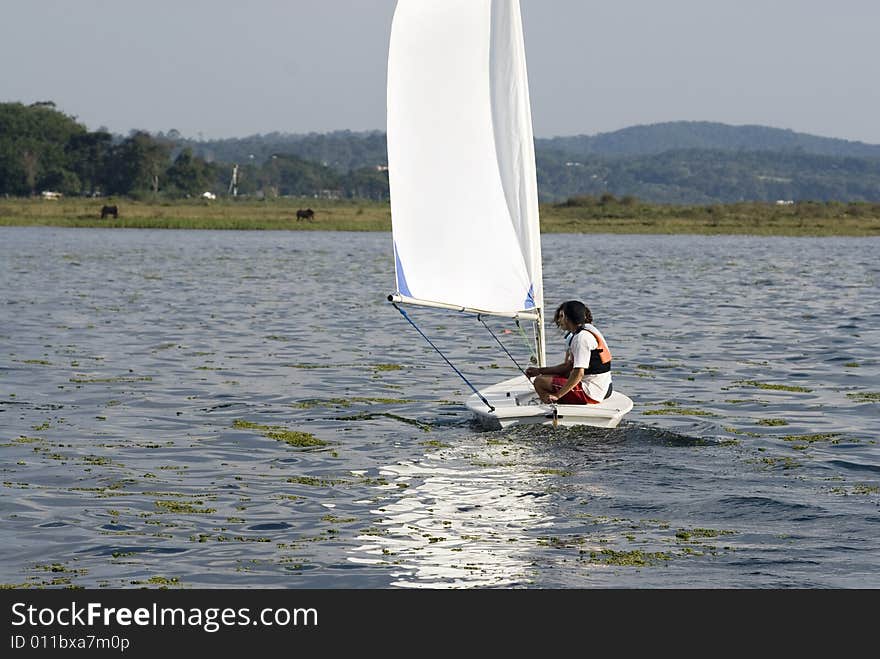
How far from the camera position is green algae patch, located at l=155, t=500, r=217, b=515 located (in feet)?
43.3

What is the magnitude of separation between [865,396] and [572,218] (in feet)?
293

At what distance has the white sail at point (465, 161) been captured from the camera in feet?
59.4

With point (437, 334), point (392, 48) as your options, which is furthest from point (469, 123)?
point (437, 334)

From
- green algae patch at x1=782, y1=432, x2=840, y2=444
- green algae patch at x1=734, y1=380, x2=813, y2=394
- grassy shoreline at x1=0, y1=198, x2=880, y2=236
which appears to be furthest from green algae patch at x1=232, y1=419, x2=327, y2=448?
grassy shoreline at x1=0, y1=198, x2=880, y2=236

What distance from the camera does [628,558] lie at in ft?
37.8

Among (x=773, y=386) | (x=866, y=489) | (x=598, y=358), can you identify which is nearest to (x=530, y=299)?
(x=598, y=358)

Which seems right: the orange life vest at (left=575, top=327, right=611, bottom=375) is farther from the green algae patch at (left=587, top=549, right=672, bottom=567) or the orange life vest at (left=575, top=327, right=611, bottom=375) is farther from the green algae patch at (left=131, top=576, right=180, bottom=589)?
the green algae patch at (left=131, top=576, right=180, bottom=589)

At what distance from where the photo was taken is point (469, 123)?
1834 centimetres

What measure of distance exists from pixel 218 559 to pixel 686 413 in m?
10.3

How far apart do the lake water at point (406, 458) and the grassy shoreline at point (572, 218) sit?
204 ft

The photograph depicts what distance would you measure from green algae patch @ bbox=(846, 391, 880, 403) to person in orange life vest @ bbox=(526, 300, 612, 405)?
6366 millimetres

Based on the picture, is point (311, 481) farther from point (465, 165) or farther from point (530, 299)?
point (465, 165)

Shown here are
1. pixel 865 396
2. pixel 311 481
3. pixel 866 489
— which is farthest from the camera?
pixel 865 396
